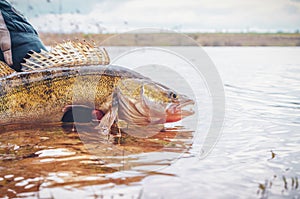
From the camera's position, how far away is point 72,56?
4.27 metres

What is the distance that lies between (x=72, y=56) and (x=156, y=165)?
6.36 feet

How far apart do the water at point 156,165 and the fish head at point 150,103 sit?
26 centimetres

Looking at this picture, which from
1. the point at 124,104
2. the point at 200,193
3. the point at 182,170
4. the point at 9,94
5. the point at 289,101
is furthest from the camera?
the point at 289,101

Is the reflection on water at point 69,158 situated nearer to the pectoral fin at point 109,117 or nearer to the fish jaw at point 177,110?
the pectoral fin at point 109,117

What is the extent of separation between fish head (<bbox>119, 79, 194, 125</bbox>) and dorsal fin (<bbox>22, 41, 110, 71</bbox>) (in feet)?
2.03

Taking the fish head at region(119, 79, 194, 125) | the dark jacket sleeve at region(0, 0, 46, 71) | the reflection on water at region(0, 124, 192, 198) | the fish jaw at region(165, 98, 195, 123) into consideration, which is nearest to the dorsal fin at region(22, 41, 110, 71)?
the fish head at region(119, 79, 194, 125)

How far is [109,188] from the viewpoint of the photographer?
250 centimetres

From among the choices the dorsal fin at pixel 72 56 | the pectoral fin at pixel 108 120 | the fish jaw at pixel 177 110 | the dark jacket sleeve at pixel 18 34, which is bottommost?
the pectoral fin at pixel 108 120

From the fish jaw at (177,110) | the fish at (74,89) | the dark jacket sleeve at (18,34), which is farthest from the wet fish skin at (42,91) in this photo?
the dark jacket sleeve at (18,34)

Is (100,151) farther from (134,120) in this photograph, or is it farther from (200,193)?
(200,193)

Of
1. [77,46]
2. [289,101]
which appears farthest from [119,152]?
[289,101]

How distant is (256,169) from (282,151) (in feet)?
2.16

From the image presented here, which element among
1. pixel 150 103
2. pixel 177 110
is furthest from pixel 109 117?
pixel 177 110

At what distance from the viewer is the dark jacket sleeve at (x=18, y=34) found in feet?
19.2
